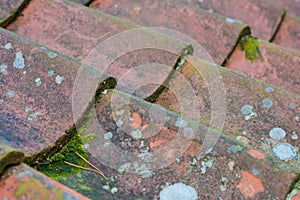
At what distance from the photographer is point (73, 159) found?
1.72 m

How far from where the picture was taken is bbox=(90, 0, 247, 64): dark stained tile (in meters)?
2.70

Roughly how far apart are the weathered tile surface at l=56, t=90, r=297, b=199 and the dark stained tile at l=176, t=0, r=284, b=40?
5.07 ft

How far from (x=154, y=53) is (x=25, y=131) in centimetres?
77

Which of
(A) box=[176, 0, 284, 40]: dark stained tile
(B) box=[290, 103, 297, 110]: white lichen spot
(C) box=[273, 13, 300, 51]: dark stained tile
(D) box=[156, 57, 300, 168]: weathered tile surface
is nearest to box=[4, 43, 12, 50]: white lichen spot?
(D) box=[156, 57, 300, 168]: weathered tile surface

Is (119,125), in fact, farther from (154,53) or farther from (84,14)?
(84,14)

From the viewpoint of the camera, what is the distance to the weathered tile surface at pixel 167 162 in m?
1.62

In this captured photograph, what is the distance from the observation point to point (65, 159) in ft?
5.62

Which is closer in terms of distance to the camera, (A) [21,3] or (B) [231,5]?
(A) [21,3]

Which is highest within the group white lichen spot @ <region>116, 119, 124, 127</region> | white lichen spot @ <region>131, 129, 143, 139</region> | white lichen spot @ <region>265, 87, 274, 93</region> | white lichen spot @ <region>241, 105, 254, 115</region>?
white lichen spot @ <region>265, 87, 274, 93</region>

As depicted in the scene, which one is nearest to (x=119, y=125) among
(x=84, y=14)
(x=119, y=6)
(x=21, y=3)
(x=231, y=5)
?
(x=84, y=14)

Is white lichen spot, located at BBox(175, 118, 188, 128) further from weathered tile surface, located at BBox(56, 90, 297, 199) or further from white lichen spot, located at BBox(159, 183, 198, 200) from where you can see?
white lichen spot, located at BBox(159, 183, 198, 200)

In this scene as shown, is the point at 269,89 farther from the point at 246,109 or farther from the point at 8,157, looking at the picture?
the point at 8,157

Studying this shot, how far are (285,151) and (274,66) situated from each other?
2.57 feet

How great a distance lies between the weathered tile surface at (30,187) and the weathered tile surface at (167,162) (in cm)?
22
